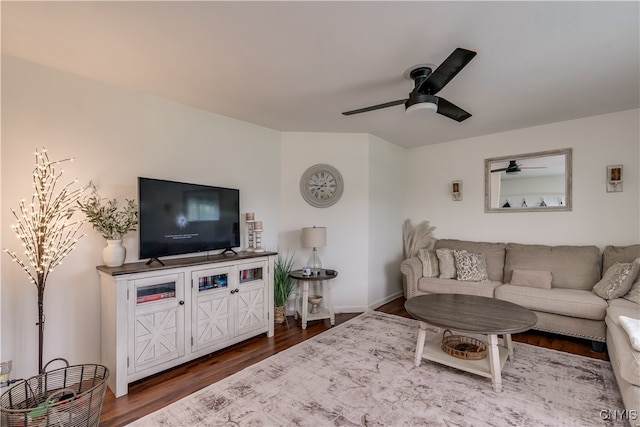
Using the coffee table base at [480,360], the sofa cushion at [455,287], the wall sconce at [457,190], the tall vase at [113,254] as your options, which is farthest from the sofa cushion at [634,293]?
the tall vase at [113,254]

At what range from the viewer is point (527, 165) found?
13.2 feet

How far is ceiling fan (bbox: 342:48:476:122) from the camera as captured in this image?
183 cm

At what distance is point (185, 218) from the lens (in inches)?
111

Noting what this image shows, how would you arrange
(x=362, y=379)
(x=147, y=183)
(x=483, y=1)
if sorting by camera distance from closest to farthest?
(x=483, y=1) → (x=362, y=379) → (x=147, y=183)

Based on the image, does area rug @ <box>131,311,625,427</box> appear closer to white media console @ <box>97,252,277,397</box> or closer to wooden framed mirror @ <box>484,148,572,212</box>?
white media console @ <box>97,252,277,397</box>

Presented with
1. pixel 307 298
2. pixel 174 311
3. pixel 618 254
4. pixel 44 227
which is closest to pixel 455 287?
pixel 618 254

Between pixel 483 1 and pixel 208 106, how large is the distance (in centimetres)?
253

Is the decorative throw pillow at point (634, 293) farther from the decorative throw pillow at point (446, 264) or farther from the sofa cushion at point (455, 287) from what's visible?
the decorative throw pillow at point (446, 264)

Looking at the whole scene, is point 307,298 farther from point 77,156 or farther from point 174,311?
point 77,156

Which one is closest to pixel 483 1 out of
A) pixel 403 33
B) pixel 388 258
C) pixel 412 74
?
pixel 403 33

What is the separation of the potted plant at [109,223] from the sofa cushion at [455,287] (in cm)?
329

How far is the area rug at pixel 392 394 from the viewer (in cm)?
189

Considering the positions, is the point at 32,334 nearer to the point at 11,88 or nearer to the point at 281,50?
the point at 11,88

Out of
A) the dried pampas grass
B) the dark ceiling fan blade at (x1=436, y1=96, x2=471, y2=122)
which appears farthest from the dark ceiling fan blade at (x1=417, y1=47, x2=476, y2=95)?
the dried pampas grass
